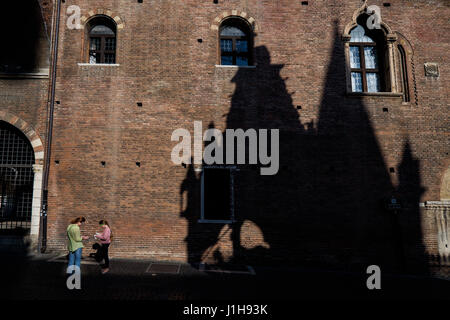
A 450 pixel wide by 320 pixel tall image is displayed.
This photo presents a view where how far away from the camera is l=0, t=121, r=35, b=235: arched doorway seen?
10.6m

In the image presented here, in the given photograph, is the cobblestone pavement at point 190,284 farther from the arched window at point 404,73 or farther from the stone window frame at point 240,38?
the stone window frame at point 240,38

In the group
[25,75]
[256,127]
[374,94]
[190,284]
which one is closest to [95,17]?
[25,75]

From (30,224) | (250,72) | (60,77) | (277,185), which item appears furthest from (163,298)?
(60,77)

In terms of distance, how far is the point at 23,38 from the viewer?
1038 centimetres

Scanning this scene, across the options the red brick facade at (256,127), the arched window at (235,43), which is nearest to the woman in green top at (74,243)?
the red brick facade at (256,127)

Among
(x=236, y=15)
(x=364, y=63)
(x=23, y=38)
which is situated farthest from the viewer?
(x=364, y=63)

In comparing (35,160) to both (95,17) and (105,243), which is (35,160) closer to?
(105,243)

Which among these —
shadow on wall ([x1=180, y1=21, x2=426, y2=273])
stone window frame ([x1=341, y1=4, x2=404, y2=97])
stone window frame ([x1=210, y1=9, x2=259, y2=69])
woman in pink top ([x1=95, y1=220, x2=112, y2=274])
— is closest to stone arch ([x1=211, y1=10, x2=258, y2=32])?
stone window frame ([x1=210, y1=9, x2=259, y2=69])

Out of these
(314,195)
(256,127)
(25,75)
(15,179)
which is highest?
(25,75)

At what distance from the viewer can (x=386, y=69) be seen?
11.7m

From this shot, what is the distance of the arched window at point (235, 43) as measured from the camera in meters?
11.6

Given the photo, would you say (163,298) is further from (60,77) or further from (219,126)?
(60,77)

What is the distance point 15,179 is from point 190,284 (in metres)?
7.76

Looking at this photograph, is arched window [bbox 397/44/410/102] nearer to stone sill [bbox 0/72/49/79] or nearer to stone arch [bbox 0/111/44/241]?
stone sill [bbox 0/72/49/79]
